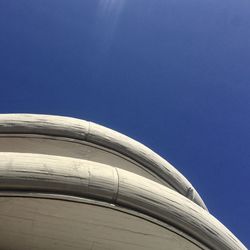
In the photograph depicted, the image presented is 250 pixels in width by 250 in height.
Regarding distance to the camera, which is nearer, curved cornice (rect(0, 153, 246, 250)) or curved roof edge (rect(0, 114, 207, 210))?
curved cornice (rect(0, 153, 246, 250))

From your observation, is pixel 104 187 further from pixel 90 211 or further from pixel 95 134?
pixel 95 134

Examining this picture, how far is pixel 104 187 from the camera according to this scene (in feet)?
22.5

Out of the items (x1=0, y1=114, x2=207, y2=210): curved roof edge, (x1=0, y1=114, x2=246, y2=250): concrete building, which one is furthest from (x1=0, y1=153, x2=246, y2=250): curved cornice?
(x1=0, y1=114, x2=207, y2=210): curved roof edge

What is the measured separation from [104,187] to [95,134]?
429 cm

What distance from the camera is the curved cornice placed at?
263 inches

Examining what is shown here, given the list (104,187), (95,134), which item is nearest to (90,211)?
(104,187)

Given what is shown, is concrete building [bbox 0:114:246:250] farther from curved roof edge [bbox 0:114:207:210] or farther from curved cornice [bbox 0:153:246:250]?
curved roof edge [bbox 0:114:207:210]

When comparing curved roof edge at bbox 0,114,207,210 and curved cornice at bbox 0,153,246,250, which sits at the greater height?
curved roof edge at bbox 0,114,207,210

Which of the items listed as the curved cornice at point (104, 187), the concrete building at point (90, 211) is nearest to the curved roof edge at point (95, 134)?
the concrete building at point (90, 211)

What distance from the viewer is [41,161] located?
6.95 m

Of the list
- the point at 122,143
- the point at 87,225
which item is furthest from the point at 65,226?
the point at 122,143

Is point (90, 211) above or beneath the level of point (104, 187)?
beneath

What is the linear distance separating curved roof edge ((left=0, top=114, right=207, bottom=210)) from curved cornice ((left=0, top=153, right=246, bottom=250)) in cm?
361

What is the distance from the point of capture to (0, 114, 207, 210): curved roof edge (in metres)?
10.6
